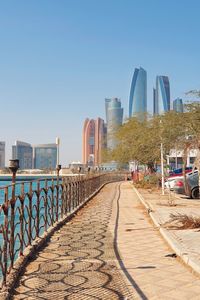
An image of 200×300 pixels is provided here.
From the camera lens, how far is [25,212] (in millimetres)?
8102

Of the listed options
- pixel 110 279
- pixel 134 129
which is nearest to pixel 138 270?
pixel 110 279

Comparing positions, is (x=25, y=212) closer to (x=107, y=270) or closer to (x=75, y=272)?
(x=75, y=272)

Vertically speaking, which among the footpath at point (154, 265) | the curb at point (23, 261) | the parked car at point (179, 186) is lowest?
the footpath at point (154, 265)

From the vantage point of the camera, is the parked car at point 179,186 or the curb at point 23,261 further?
the parked car at point 179,186

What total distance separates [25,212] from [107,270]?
2215 millimetres

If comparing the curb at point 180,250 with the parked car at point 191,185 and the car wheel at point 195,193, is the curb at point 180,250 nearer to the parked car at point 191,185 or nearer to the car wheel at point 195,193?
the parked car at point 191,185

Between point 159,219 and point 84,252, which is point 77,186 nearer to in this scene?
point 159,219

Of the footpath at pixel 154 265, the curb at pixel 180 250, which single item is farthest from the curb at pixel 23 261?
the curb at pixel 180 250

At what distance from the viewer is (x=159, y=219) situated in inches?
504

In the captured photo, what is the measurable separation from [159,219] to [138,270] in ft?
20.5

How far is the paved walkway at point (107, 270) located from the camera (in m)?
5.50

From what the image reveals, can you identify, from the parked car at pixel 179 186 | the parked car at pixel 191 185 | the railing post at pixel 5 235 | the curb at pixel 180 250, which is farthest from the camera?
the parked car at pixel 179 186

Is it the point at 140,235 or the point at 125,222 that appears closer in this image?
the point at 140,235

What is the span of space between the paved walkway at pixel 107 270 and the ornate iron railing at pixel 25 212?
0.38 m
